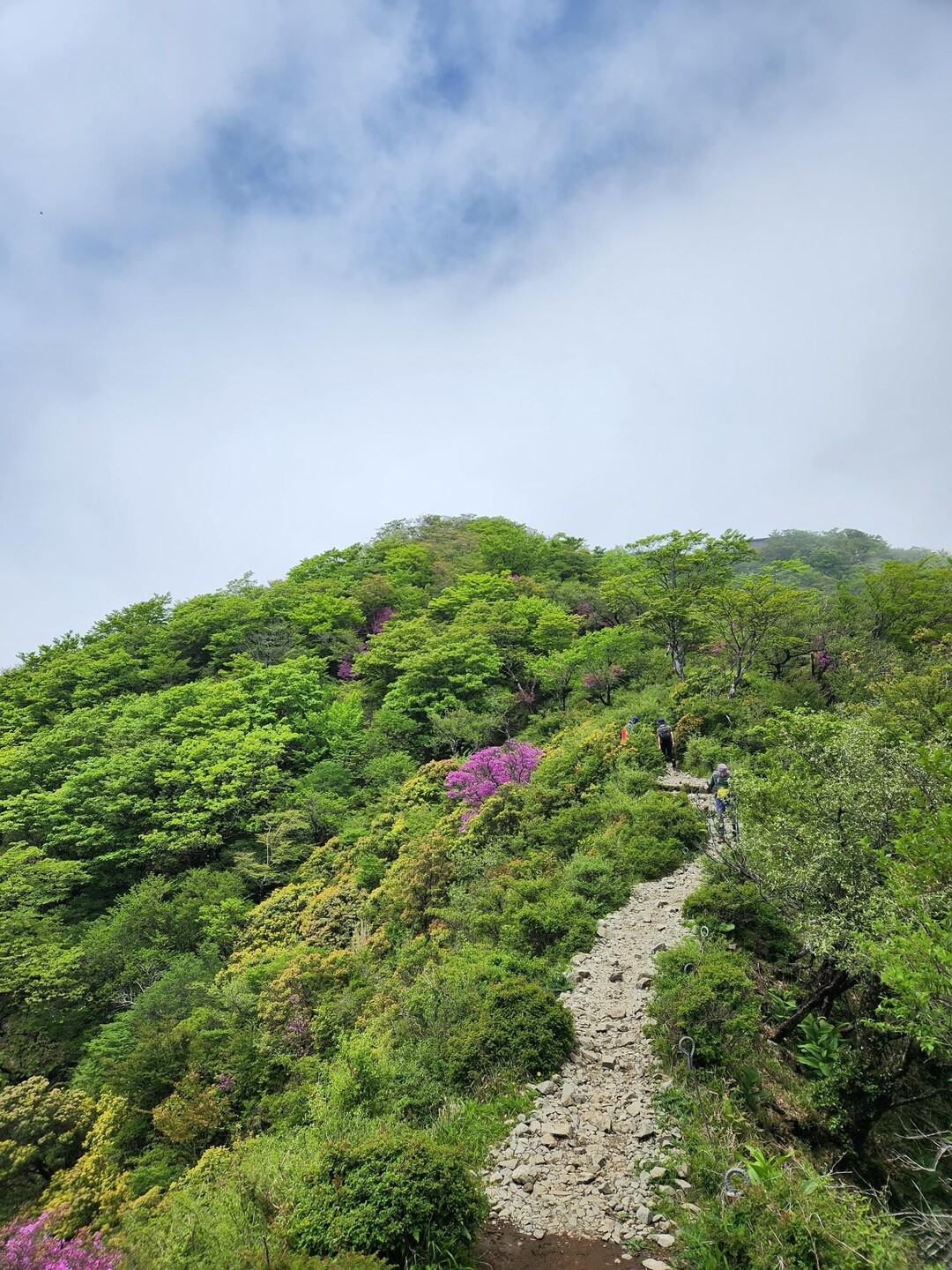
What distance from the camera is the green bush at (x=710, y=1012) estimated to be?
24.3ft

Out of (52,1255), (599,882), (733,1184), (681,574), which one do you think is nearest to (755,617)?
(681,574)

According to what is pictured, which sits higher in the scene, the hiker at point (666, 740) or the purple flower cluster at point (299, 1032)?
the hiker at point (666, 740)

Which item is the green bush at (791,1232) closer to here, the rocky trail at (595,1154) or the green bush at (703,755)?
the rocky trail at (595,1154)

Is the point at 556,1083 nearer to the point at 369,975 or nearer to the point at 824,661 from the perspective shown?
the point at 369,975

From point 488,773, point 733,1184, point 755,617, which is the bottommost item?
point 733,1184

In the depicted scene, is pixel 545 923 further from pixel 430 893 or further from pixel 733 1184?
pixel 733 1184

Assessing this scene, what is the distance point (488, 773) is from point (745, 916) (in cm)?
1083

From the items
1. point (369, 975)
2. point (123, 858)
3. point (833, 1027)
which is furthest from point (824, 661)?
point (123, 858)

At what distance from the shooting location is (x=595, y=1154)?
6.32m

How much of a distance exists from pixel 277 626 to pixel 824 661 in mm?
29618

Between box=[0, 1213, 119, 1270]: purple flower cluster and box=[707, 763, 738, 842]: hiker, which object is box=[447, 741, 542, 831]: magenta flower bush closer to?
box=[707, 763, 738, 842]: hiker

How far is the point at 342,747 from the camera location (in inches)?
1053

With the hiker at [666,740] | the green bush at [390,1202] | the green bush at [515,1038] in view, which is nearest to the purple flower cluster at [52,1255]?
the green bush at [390,1202]

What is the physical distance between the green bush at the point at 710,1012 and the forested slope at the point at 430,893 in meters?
0.06
